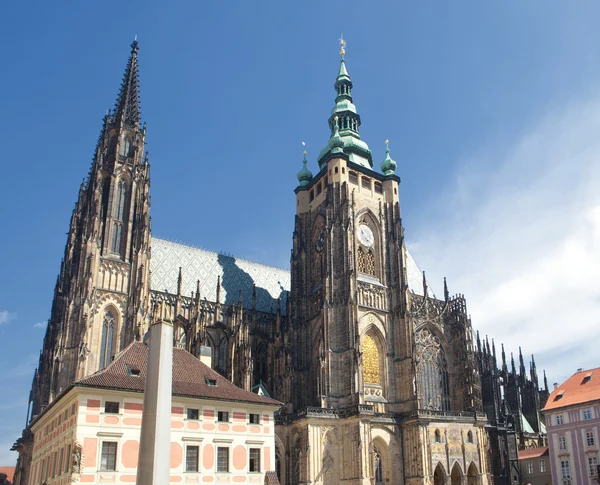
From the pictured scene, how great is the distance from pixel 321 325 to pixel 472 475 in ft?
57.9

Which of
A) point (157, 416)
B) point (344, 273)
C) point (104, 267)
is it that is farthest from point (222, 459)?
point (344, 273)

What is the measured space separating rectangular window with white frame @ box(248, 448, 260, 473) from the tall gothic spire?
35023mm

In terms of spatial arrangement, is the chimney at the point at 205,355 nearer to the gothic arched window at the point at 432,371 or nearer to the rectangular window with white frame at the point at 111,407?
the rectangular window with white frame at the point at 111,407

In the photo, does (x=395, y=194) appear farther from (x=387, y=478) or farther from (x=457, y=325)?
(x=387, y=478)

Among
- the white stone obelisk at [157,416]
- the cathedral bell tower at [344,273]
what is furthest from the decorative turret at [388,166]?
the white stone obelisk at [157,416]

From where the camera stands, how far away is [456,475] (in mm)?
49938

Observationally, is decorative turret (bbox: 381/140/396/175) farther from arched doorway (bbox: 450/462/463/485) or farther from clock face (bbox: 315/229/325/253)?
arched doorway (bbox: 450/462/463/485)

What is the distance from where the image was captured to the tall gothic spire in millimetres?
56875

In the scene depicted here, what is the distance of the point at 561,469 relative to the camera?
5153 cm

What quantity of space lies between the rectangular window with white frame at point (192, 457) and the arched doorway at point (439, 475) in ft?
82.6

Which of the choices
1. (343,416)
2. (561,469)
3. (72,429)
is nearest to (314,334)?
(343,416)

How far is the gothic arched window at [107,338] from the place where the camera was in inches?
1807

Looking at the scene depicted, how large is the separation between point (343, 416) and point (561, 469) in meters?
19.8

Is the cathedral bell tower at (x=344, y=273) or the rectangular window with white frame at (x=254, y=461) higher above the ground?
the cathedral bell tower at (x=344, y=273)
